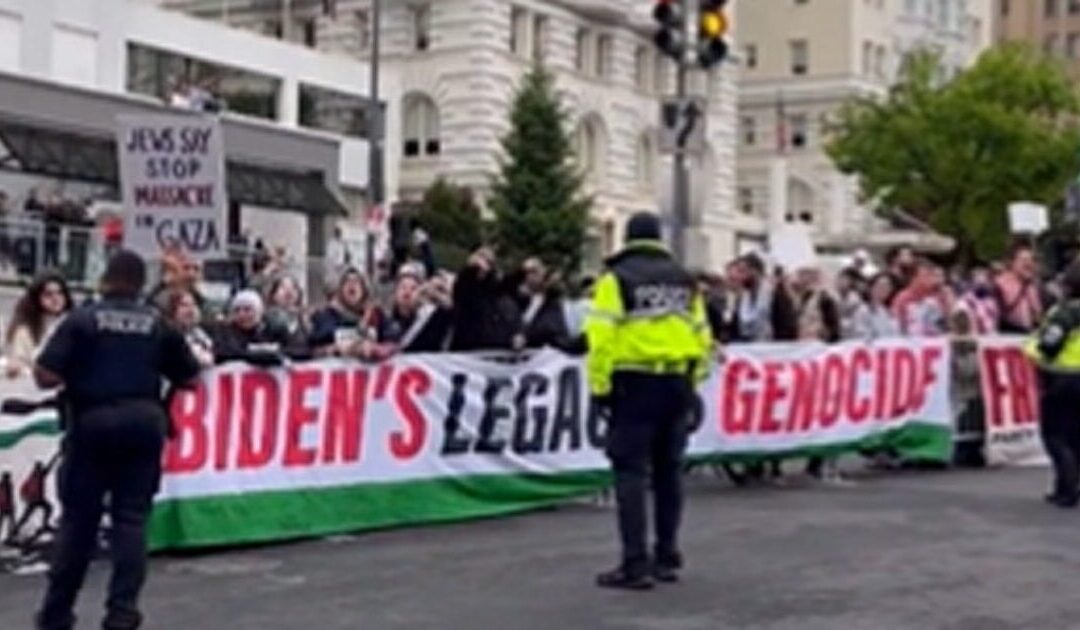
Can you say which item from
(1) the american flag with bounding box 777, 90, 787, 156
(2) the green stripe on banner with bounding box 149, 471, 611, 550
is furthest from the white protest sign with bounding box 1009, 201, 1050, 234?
(1) the american flag with bounding box 777, 90, 787, 156

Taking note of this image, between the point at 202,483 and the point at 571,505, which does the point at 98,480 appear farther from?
the point at 571,505

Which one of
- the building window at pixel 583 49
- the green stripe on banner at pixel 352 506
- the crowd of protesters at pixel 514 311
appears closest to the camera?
the green stripe on banner at pixel 352 506

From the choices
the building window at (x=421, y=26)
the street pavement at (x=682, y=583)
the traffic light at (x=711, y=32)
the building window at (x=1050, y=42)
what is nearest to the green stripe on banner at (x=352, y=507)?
the street pavement at (x=682, y=583)

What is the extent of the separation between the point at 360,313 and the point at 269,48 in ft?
161

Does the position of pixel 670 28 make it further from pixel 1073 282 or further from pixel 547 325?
pixel 1073 282

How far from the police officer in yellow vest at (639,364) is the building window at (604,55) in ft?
227

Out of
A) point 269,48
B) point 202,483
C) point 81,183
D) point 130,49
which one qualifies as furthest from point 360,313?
point 269,48

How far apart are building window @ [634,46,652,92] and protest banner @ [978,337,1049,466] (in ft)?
206

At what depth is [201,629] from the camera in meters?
10.2

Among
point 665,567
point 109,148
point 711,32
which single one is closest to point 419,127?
point 109,148

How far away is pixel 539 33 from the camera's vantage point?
7731 centimetres

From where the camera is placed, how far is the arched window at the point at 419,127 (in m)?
74.4

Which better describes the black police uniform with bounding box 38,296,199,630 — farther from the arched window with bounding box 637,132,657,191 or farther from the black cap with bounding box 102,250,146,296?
the arched window with bounding box 637,132,657,191

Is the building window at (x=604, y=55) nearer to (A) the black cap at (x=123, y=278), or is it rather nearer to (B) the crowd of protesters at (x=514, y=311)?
(B) the crowd of protesters at (x=514, y=311)
